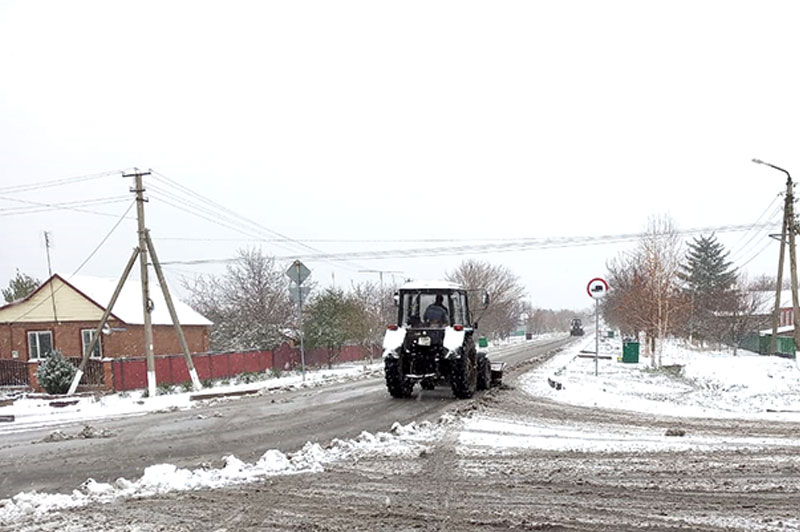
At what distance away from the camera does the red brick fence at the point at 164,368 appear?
2455 centimetres

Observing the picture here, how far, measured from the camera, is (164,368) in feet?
86.0

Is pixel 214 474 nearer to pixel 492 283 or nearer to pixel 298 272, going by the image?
pixel 298 272

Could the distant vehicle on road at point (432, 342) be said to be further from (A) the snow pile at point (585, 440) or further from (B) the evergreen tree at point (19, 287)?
(B) the evergreen tree at point (19, 287)

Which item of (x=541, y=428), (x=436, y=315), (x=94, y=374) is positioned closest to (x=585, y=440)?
(x=541, y=428)

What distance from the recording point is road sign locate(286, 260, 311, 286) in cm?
2117

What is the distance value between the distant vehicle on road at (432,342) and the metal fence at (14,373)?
68.5ft

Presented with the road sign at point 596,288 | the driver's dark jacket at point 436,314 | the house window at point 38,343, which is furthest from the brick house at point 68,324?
the road sign at point 596,288

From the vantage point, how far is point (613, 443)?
8.50 meters

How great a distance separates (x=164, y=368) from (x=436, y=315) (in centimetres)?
1557

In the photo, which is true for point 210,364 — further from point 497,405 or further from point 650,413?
point 650,413

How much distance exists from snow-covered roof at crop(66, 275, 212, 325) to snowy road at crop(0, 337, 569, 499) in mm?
17129

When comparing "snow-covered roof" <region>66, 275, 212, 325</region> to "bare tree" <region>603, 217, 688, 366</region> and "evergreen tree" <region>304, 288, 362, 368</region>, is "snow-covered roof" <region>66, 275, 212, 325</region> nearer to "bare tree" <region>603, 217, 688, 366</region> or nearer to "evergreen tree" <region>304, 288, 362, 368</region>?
"evergreen tree" <region>304, 288, 362, 368</region>

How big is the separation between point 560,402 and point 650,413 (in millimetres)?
2094

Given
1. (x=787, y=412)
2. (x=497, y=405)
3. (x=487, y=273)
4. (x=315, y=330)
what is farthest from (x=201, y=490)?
(x=487, y=273)
